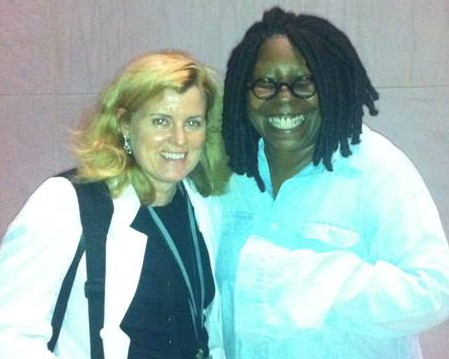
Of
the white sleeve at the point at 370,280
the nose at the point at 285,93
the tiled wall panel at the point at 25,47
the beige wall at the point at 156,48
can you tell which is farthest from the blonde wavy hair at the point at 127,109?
the tiled wall panel at the point at 25,47

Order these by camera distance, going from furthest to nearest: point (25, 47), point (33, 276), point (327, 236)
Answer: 1. point (25, 47)
2. point (327, 236)
3. point (33, 276)

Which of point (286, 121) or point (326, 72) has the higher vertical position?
point (326, 72)

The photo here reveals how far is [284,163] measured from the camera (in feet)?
5.03

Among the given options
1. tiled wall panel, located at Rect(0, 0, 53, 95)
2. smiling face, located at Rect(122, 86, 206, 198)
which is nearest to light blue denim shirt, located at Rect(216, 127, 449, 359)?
smiling face, located at Rect(122, 86, 206, 198)

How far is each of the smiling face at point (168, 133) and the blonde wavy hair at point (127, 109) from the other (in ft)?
0.06

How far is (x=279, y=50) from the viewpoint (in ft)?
4.70

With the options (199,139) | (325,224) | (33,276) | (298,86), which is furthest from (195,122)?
(33,276)

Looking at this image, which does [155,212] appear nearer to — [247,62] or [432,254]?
[247,62]

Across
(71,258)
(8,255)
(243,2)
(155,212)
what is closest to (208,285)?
(155,212)

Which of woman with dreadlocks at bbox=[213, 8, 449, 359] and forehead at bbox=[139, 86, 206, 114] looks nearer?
woman with dreadlocks at bbox=[213, 8, 449, 359]

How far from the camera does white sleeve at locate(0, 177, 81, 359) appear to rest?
4.36 ft

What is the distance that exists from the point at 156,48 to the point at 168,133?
87cm

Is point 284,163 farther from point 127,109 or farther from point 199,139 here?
point 127,109

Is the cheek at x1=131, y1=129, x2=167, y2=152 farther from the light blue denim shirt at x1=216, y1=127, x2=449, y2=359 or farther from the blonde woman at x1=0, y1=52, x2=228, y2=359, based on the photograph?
the light blue denim shirt at x1=216, y1=127, x2=449, y2=359
